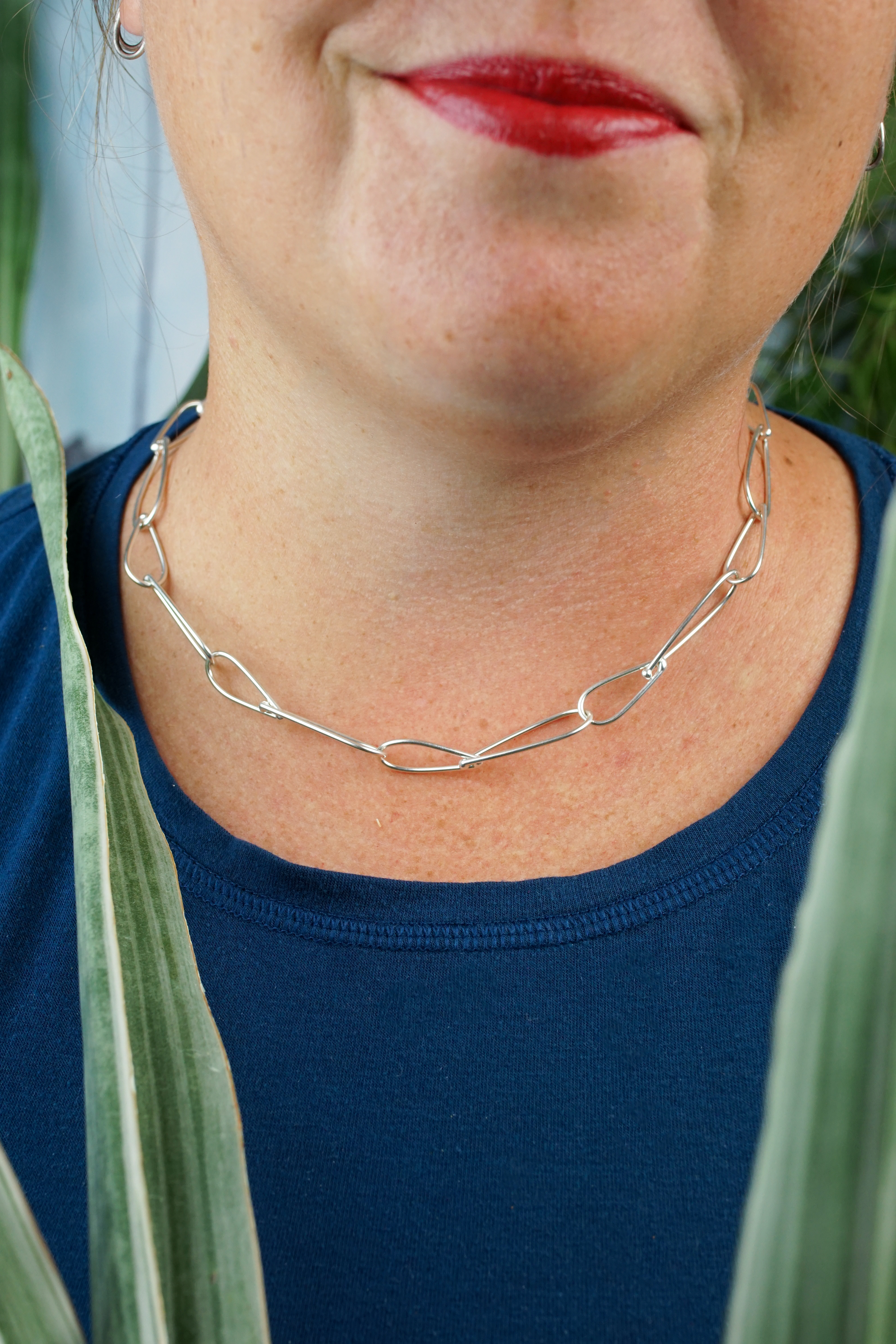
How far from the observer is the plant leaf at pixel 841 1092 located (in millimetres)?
161

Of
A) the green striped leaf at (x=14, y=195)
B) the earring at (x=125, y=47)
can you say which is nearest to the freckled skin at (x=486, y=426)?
the earring at (x=125, y=47)

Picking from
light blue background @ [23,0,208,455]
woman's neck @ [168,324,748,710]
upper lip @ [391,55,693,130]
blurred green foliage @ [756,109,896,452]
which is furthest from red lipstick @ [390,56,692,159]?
light blue background @ [23,0,208,455]

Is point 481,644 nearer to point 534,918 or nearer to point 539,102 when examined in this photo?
point 534,918

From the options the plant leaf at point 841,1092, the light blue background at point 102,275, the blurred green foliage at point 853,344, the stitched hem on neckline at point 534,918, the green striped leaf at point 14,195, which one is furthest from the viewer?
the light blue background at point 102,275

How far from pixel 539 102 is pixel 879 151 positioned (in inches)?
11.2

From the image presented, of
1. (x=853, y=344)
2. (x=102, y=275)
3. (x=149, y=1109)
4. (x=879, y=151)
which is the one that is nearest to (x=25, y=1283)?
(x=149, y=1109)

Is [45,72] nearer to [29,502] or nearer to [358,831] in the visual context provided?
[29,502]

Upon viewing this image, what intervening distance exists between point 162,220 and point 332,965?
1283 millimetres

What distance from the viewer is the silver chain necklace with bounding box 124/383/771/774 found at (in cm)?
55

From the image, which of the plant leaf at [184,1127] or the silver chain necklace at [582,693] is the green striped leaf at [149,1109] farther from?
the silver chain necklace at [582,693]

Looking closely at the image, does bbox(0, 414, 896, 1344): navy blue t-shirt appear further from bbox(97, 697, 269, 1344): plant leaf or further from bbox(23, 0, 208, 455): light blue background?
bbox(23, 0, 208, 455): light blue background

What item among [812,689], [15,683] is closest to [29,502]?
[15,683]

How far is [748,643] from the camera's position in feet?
1.89

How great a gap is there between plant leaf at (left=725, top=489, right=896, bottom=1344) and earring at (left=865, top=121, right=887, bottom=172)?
0.46 meters
